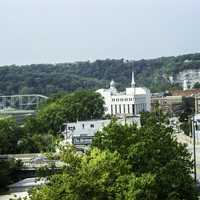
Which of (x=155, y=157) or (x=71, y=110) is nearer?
(x=155, y=157)

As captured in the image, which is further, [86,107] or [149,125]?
[86,107]

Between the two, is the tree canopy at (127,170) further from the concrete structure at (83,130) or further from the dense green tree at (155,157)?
the concrete structure at (83,130)

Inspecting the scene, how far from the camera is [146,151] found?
1462 inches

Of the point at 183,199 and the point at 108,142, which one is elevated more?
the point at 108,142

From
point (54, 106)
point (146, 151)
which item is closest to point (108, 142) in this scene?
point (146, 151)

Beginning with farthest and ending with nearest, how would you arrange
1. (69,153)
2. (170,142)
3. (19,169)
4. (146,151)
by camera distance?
(19,169)
(170,142)
(146,151)
(69,153)

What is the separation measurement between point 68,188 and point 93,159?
9.01 feet

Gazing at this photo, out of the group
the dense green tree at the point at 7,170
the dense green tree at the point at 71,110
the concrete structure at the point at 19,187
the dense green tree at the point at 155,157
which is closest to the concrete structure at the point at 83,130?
the dense green tree at the point at 71,110

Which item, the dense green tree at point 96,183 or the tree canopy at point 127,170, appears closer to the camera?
the dense green tree at point 96,183

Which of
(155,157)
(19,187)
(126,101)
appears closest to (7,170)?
(19,187)

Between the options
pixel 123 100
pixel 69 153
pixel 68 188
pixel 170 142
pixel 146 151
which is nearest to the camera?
pixel 68 188

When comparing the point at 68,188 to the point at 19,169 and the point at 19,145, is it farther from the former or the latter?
the point at 19,145

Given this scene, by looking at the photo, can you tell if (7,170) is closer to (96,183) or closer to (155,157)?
(155,157)

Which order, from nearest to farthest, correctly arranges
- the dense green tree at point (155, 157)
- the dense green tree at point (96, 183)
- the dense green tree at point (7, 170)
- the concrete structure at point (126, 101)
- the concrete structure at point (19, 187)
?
1. the dense green tree at point (96, 183)
2. the dense green tree at point (155, 157)
3. the concrete structure at point (19, 187)
4. the dense green tree at point (7, 170)
5. the concrete structure at point (126, 101)
